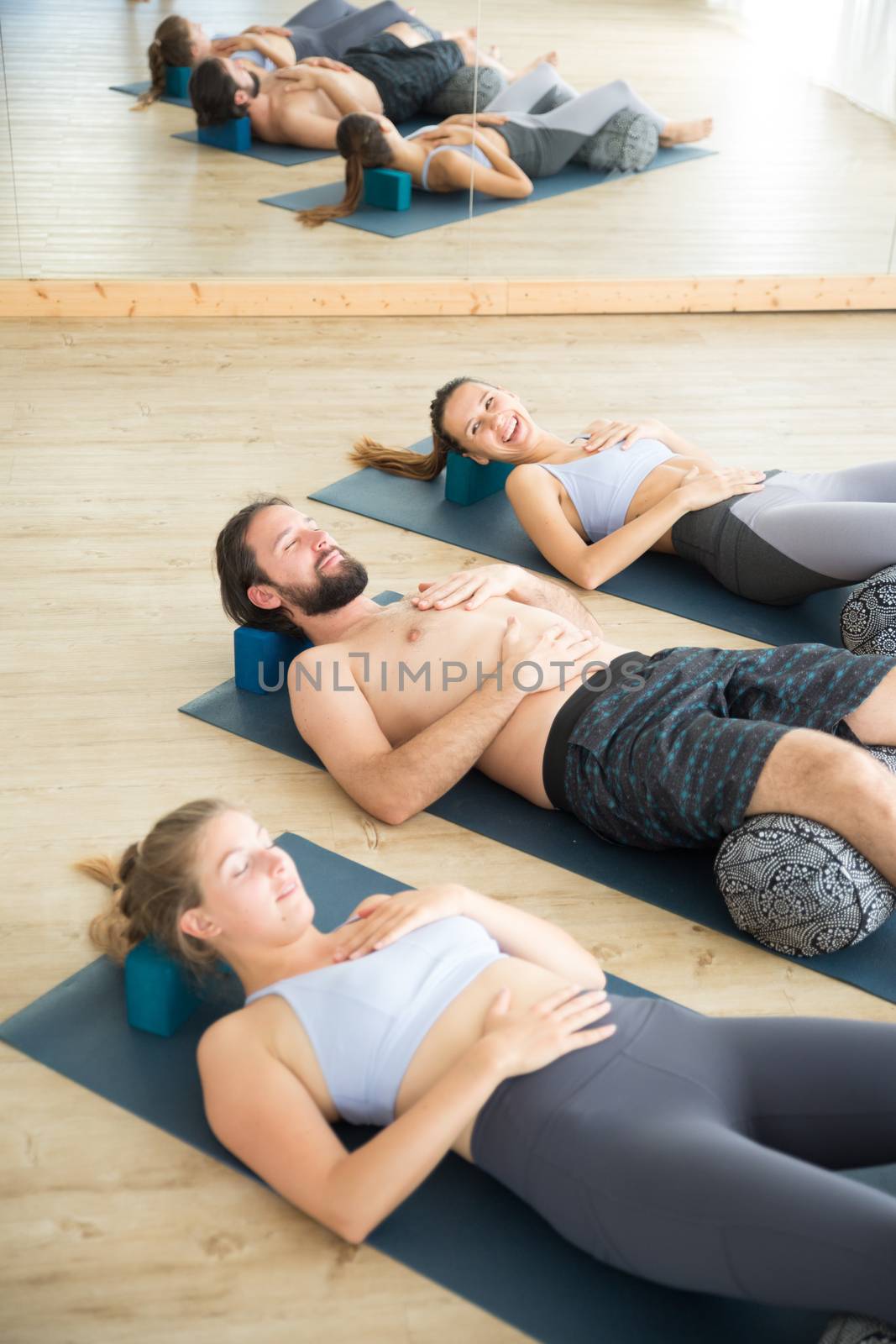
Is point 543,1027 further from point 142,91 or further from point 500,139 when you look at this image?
point 500,139

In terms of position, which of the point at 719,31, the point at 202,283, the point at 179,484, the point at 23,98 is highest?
the point at 719,31

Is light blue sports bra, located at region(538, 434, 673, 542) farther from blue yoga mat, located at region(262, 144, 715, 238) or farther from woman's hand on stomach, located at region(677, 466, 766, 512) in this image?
blue yoga mat, located at region(262, 144, 715, 238)

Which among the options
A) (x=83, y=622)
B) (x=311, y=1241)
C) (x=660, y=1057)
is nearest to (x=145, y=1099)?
(x=311, y=1241)

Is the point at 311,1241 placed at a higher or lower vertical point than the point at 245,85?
lower

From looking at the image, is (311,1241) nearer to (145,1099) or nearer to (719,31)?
(145,1099)

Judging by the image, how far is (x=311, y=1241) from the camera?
1657 mm

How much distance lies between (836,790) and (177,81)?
3.47 metres

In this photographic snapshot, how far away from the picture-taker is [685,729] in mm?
2162

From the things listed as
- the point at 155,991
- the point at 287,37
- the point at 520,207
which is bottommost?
the point at 155,991

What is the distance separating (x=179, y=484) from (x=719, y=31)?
2.46 meters

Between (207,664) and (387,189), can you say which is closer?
(207,664)

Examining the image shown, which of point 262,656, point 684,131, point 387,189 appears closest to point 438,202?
point 387,189

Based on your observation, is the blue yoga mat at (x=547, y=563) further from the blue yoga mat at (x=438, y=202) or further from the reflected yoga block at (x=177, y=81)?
the reflected yoga block at (x=177, y=81)

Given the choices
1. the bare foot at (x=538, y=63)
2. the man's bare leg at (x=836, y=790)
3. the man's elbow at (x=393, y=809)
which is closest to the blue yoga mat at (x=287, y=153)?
the bare foot at (x=538, y=63)
